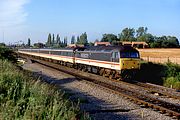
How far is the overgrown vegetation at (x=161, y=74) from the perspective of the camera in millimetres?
23811

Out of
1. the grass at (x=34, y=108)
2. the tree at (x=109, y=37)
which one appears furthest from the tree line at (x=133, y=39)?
the grass at (x=34, y=108)

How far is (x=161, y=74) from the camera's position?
1051 inches

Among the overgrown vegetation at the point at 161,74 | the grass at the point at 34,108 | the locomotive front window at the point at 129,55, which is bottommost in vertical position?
the overgrown vegetation at the point at 161,74

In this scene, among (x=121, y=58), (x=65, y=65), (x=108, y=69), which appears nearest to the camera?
(x=121, y=58)

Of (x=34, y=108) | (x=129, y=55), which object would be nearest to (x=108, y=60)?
(x=129, y=55)

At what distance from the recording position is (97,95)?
1850 cm

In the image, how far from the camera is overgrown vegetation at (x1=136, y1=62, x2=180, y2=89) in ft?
78.1

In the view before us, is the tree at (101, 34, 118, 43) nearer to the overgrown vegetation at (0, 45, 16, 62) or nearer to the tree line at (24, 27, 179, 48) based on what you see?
the tree line at (24, 27, 179, 48)

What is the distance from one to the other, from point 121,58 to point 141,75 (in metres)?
3.51

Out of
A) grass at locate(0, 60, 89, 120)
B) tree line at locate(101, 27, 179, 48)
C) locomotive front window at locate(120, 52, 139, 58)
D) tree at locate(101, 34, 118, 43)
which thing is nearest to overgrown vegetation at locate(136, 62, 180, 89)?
locomotive front window at locate(120, 52, 139, 58)

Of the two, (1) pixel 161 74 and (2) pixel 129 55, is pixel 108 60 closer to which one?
(2) pixel 129 55

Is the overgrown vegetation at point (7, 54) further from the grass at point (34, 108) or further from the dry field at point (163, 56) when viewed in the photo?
the grass at point (34, 108)

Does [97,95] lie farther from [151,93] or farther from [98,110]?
[98,110]

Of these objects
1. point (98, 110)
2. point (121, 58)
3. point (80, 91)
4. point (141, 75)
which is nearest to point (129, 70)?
point (121, 58)
